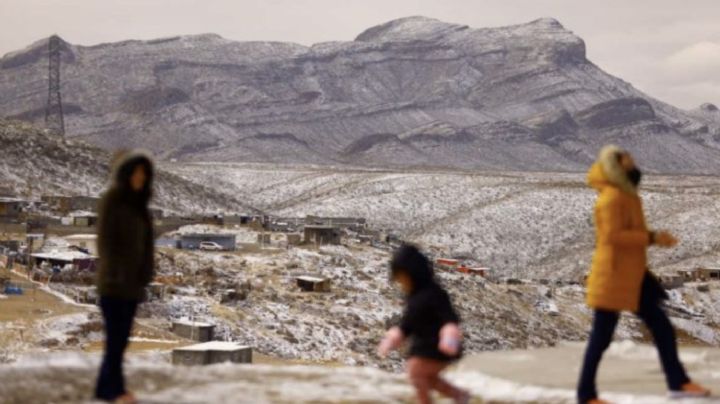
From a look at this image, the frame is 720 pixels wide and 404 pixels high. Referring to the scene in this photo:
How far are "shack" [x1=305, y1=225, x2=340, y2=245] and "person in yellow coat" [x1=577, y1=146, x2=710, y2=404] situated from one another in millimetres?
54679

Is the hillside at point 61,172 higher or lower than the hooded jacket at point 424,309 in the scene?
higher

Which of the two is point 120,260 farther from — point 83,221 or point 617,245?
point 83,221

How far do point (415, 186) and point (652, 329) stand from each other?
378ft

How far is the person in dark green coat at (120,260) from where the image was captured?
818cm

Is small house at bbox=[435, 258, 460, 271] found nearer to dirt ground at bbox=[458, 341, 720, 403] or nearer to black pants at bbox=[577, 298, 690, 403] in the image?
dirt ground at bbox=[458, 341, 720, 403]

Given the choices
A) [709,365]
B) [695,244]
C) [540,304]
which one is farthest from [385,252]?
[709,365]

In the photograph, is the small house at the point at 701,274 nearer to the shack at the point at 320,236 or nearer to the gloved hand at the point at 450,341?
the shack at the point at 320,236

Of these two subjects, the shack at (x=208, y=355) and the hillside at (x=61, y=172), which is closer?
the shack at (x=208, y=355)

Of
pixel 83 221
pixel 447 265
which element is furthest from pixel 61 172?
pixel 447 265

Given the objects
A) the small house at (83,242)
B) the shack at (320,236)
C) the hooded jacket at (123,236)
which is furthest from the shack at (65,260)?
the hooded jacket at (123,236)

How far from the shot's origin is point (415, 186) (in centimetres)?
12400

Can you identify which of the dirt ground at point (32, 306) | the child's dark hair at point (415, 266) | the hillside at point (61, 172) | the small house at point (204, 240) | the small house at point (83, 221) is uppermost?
the hillside at point (61, 172)

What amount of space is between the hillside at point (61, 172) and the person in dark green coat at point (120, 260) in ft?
241

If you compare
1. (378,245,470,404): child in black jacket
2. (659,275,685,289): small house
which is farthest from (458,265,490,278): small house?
(378,245,470,404): child in black jacket
